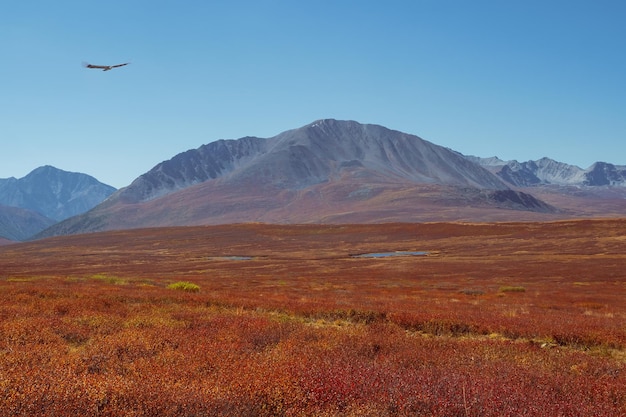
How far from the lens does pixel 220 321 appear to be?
46.3 ft

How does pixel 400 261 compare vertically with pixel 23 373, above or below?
below

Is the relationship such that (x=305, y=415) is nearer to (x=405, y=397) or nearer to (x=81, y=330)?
(x=405, y=397)

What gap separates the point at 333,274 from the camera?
6738 cm

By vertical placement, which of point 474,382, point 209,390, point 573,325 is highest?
point 209,390

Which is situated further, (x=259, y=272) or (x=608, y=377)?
(x=259, y=272)

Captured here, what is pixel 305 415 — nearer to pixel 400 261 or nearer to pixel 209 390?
pixel 209 390

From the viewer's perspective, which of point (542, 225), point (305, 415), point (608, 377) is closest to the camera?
point (305, 415)

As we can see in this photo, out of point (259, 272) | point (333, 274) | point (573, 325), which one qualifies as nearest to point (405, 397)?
point (573, 325)

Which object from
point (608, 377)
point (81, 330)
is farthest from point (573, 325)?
point (81, 330)

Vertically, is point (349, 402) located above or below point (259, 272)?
above

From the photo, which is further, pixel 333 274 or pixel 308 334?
pixel 333 274

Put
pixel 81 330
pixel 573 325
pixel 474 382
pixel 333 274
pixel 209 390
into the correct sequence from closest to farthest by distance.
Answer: pixel 209 390, pixel 474 382, pixel 81 330, pixel 573 325, pixel 333 274

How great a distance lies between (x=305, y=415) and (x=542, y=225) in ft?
510

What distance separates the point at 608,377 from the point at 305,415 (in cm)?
669
